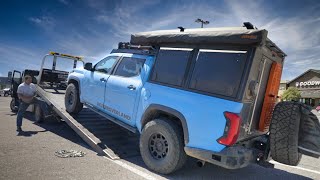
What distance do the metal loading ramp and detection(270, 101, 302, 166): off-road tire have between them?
9.53 feet

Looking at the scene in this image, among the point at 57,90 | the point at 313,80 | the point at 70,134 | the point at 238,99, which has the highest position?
the point at 313,80

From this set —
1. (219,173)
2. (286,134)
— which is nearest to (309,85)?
(219,173)

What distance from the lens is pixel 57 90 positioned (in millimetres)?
9383

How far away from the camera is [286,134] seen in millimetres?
3922

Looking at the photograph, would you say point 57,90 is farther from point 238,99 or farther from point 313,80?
point 313,80

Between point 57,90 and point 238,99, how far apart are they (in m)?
7.45

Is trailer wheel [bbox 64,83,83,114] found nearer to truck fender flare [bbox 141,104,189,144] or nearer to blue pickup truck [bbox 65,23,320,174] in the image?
blue pickup truck [bbox 65,23,320,174]

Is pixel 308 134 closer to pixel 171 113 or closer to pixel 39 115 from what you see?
pixel 171 113

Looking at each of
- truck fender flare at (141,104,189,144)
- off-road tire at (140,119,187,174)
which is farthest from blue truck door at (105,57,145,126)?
off-road tire at (140,119,187,174)

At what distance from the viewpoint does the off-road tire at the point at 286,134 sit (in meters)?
3.90

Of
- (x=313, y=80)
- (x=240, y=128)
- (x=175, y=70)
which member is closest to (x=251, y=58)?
(x=240, y=128)

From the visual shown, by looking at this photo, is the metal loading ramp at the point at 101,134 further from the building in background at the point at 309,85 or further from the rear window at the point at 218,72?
the building in background at the point at 309,85

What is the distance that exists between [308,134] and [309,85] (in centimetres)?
6293

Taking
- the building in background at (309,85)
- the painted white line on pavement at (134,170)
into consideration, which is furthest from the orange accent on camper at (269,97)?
the building in background at (309,85)
